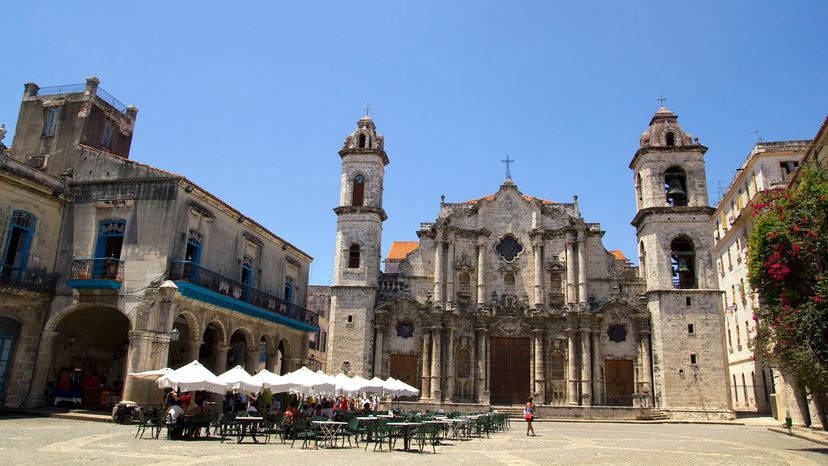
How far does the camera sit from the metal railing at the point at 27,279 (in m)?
20.8

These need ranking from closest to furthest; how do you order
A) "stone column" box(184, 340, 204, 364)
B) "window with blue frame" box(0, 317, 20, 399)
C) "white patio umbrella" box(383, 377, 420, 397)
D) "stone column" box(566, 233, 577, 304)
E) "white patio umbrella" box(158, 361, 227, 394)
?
"white patio umbrella" box(158, 361, 227, 394)
"window with blue frame" box(0, 317, 20, 399)
"stone column" box(184, 340, 204, 364)
"white patio umbrella" box(383, 377, 420, 397)
"stone column" box(566, 233, 577, 304)

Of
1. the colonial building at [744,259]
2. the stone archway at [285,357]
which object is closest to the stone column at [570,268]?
the colonial building at [744,259]

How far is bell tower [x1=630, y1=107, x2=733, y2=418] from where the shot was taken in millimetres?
32781

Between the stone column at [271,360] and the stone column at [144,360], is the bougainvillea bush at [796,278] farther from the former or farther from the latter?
the stone column at [271,360]

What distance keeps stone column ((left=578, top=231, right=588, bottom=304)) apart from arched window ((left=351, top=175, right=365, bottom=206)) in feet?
44.8

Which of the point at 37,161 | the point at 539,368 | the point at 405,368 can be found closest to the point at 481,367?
the point at 539,368

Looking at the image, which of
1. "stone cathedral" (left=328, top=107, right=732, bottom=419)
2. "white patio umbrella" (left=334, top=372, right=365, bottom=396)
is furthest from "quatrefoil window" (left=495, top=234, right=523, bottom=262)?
"white patio umbrella" (left=334, top=372, right=365, bottom=396)

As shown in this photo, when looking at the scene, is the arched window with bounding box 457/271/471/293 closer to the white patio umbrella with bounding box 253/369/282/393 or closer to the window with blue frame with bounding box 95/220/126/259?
the white patio umbrella with bounding box 253/369/282/393

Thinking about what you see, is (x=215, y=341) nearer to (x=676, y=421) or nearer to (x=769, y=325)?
(x=769, y=325)

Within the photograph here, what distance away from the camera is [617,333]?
35.5 meters

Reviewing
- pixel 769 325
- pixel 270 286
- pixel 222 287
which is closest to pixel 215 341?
pixel 222 287

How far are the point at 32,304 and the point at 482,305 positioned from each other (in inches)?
909

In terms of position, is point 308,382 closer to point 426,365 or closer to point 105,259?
point 105,259

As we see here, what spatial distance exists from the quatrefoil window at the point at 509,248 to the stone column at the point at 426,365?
676 cm
